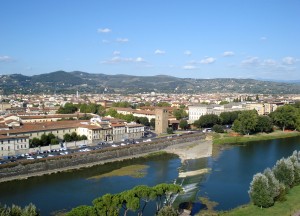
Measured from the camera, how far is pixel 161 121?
4228 cm

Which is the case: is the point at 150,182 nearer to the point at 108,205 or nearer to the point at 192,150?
the point at 108,205

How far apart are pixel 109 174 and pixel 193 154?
9509 millimetres

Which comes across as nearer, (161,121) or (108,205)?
(108,205)

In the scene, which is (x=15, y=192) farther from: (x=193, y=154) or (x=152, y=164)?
(x=193, y=154)

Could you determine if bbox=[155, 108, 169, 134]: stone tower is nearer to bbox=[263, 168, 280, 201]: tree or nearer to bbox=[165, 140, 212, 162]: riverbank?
bbox=[165, 140, 212, 162]: riverbank

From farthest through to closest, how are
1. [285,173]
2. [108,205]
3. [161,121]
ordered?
1. [161,121]
2. [285,173]
3. [108,205]

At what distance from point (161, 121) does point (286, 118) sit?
646 inches

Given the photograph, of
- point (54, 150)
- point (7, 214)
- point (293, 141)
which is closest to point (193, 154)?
point (54, 150)

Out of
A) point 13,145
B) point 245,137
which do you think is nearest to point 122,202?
point 13,145

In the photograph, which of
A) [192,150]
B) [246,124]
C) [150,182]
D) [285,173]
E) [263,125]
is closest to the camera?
[285,173]

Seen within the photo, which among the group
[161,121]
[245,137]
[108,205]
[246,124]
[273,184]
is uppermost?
[161,121]

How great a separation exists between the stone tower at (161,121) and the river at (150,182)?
11.0 meters

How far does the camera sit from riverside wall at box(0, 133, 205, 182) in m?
23.2

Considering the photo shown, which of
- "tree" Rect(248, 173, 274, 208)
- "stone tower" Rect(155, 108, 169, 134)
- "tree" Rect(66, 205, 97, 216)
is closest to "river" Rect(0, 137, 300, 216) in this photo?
"tree" Rect(248, 173, 274, 208)
